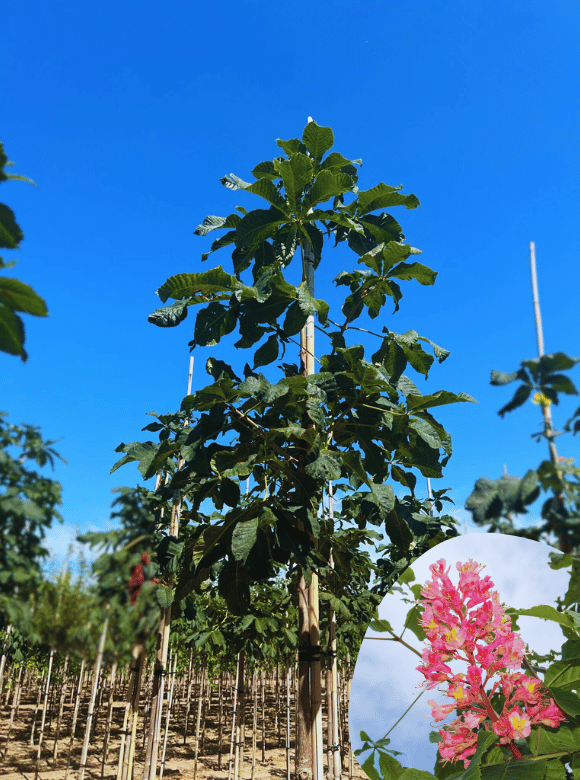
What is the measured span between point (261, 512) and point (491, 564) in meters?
0.85

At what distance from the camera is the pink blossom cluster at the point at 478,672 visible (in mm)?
911

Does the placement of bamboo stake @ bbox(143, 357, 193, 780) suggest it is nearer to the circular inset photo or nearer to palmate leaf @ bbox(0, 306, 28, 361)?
the circular inset photo

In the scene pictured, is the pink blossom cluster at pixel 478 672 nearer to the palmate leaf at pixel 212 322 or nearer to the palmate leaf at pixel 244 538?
the palmate leaf at pixel 244 538

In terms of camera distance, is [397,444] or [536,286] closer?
[536,286]

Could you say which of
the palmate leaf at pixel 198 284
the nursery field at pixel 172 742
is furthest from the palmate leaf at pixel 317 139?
the nursery field at pixel 172 742

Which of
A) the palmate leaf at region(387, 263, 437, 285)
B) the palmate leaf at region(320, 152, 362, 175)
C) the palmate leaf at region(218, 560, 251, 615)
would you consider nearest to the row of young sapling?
the palmate leaf at region(218, 560, 251, 615)

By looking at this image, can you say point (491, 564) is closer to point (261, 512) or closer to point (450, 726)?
point (450, 726)

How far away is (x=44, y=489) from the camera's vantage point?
733 millimetres

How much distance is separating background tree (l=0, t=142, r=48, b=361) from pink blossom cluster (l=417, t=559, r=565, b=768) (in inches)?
30.0

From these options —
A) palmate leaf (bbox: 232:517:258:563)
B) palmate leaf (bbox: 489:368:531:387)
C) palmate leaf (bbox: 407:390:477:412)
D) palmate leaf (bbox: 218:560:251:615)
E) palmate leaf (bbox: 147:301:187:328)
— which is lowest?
palmate leaf (bbox: 218:560:251:615)

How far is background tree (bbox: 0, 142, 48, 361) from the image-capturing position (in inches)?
27.9

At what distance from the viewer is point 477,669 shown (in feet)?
2.98

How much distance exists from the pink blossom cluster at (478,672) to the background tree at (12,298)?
762 millimetres

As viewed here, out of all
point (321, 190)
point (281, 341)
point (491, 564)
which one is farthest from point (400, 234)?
point (491, 564)
